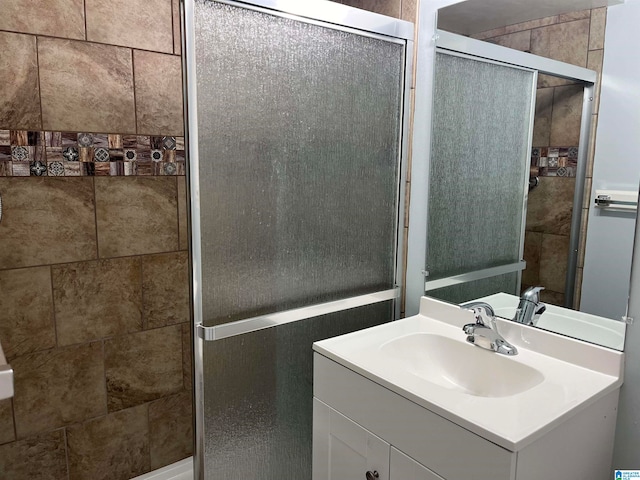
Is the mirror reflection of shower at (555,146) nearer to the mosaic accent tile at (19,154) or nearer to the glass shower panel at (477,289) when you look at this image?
the glass shower panel at (477,289)

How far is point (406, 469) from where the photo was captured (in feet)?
3.96

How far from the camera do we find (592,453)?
1233 mm

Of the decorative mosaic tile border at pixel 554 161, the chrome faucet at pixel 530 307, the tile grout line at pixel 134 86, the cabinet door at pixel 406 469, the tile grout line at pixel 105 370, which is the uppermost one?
the tile grout line at pixel 134 86

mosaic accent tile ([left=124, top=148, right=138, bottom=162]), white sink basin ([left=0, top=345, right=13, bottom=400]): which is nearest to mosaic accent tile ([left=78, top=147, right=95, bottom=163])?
mosaic accent tile ([left=124, top=148, right=138, bottom=162])

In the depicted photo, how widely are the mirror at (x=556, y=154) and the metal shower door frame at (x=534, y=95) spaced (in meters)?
0.01

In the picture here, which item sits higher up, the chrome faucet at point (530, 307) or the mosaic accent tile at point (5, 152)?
the mosaic accent tile at point (5, 152)

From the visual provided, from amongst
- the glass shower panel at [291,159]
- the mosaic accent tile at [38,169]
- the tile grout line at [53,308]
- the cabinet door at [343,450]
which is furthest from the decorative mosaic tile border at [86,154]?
the cabinet door at [343,450]

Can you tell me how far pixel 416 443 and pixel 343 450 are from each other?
314 mm

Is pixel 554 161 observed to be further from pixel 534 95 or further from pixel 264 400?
pixel 264 400

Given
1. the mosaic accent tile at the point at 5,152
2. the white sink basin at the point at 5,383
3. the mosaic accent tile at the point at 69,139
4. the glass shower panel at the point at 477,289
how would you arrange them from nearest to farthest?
1. the white sink basin at the point at 5,383
2. the glass shower panel at the point at 477,289
3. the mosaic accent tile at the point at 5,152
4. the mosaic accent tile at the point at 69,139

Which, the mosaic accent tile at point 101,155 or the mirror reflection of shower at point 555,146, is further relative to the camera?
the mosaic accent tile at point 101,155

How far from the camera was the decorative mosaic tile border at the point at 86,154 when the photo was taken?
68.1 inches

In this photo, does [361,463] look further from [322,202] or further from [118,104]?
[118,104]

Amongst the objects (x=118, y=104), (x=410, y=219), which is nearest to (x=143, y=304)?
(x=118, y=104)
